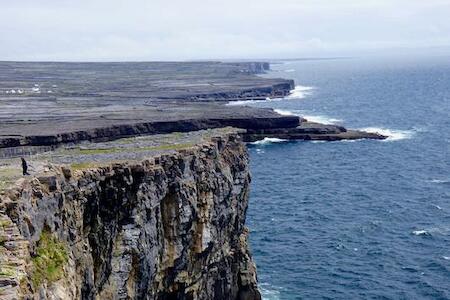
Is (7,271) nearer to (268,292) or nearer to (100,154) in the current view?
(100,154)

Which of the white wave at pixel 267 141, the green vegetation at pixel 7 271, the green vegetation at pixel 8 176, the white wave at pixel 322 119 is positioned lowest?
the white wave at pixel 267 141

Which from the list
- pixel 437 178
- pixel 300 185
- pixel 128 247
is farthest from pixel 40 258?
pixel 437 178

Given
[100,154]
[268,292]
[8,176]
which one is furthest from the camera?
[268,292]

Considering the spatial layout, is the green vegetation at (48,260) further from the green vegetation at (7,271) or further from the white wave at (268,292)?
the white wave at (268,292)

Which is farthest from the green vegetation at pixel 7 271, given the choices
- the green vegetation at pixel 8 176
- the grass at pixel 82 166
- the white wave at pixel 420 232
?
the white wave at pixel 420 232

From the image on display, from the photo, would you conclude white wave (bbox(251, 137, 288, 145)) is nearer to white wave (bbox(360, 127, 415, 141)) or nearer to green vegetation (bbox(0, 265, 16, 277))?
white wave (bbox(360, 127, 415, 141))

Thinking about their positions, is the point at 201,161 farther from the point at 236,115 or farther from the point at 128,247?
the point at 236,115

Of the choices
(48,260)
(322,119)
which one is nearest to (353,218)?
(48,260)
